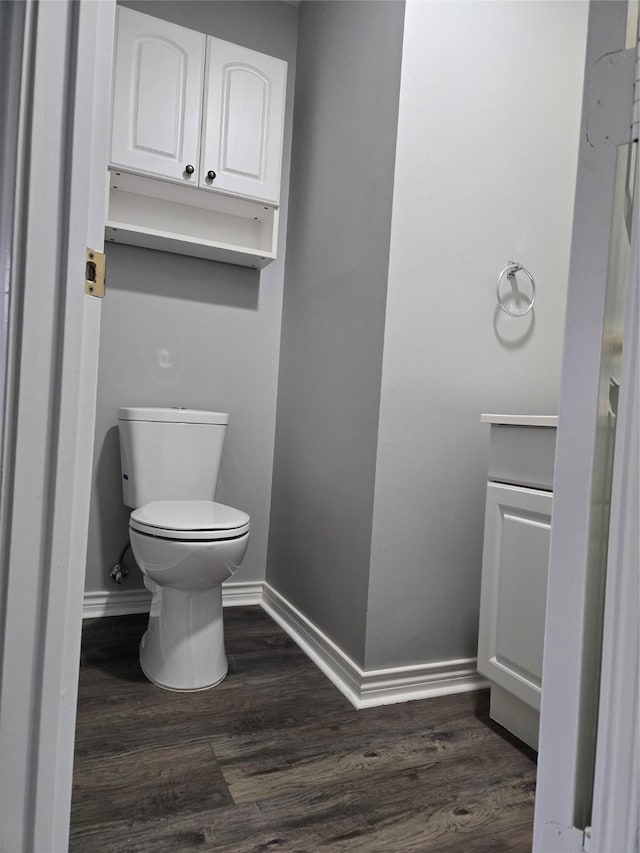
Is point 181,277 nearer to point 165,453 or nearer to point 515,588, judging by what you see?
point 165,453

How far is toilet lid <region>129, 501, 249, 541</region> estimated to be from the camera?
5.01ft

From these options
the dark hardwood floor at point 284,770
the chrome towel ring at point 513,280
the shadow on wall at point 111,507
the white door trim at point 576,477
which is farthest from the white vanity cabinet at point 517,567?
the shadow on wall at point 111,507

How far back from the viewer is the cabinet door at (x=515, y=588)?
1321 millimetres

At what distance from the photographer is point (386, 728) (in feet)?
4.79

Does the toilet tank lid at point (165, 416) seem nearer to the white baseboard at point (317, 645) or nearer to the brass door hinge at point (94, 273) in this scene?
the white baseboard at point (317, 645)

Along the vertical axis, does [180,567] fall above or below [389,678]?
above

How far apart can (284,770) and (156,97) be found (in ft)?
6.60

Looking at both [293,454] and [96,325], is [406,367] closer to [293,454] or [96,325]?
[293,454]

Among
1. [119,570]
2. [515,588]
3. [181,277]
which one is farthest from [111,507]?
[515,588]

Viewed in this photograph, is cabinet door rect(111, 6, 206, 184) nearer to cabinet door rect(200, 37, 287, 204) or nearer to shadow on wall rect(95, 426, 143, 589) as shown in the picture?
cabinet door rect(200, 37, 287, 204)

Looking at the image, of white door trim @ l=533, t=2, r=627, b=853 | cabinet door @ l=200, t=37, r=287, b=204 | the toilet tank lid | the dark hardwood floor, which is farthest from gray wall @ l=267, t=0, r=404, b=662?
white door trim @ l=533, t=2, r=627, b=853

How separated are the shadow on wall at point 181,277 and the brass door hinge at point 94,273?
1430 mm

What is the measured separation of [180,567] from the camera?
1.54 meters

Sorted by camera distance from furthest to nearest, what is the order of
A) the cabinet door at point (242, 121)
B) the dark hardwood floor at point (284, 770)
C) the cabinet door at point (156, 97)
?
the cabinet door at point (242, 121) < the cabinet door at point (156, 97) < the dark hardwood floor at point (284, 770)
